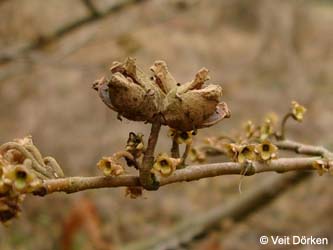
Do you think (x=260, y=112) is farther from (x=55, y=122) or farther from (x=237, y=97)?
(x=55, y=122)

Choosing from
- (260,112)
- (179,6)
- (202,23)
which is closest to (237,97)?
(260,112)

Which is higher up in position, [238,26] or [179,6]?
[238,26]

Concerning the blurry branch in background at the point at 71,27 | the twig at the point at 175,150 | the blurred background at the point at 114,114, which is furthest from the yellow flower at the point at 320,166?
the blurry branch in background at the point at 71,27

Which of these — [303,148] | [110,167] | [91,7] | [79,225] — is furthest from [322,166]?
[79,225]

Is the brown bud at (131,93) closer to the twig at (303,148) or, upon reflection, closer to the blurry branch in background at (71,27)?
the twig at (303,148)

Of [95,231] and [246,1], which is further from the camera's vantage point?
[246,1]

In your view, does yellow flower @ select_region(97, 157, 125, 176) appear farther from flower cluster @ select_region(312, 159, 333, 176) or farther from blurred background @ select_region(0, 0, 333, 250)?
blurred background @ select_region(0, 0, 333, 250)

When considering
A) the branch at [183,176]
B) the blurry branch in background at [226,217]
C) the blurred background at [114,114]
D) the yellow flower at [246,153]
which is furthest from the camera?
the blurred background at [114,114]
